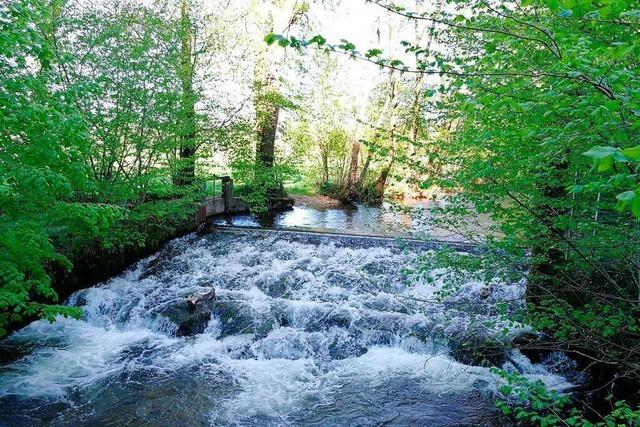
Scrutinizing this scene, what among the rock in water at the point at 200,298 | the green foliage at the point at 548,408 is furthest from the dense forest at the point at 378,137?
the rock in water at the point at 200,298

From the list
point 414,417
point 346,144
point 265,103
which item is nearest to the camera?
point 414,417

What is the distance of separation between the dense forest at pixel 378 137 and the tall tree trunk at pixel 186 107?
0.08 meters

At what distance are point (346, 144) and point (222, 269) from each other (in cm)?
1187

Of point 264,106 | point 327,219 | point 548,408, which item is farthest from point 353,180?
point 548,408

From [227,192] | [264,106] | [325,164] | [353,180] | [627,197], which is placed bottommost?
[227,192]

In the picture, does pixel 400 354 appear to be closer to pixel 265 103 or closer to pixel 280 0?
pixel 265 103

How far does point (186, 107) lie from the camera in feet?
28.1

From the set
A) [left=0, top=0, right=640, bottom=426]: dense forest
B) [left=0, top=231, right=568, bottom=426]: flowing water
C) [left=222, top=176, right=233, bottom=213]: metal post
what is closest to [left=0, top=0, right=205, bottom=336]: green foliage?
[left=0, top=0, right=640, bottom=426]: dense forest

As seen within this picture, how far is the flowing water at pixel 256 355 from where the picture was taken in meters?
4.55

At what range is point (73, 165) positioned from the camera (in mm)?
4004

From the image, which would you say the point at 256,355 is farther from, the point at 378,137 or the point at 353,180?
the point at 353,180

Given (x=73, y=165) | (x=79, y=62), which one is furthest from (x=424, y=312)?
(x=79, y=62)

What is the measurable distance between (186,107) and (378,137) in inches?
231

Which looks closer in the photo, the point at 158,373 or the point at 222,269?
the point at 158,373
